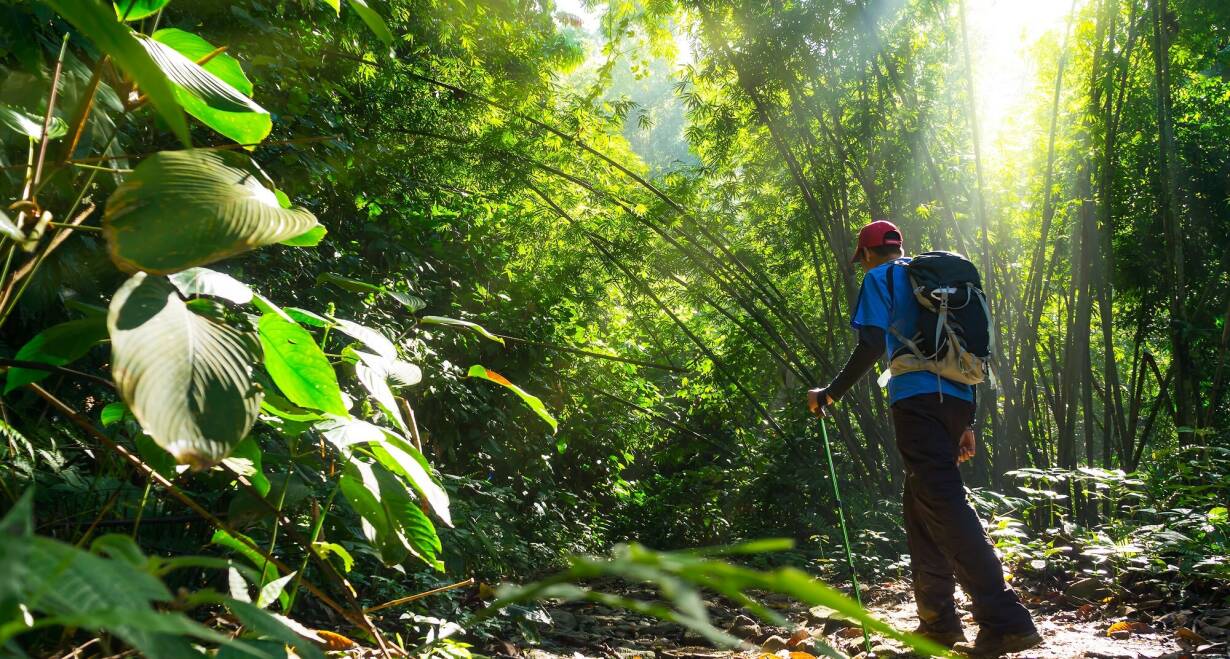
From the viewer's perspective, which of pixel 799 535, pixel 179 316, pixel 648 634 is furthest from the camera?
pixel 799 535

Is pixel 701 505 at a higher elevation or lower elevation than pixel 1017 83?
lower

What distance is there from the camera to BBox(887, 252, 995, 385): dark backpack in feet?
8.25

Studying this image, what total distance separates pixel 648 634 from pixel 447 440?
78.2 inches

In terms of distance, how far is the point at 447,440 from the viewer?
4.73 m

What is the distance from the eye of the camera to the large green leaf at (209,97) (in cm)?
73

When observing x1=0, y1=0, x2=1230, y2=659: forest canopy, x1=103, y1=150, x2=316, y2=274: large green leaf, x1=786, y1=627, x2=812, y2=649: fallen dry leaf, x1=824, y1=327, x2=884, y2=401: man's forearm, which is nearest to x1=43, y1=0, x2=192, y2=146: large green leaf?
x1=0, y1=0, x2=1230, y2=659: forest canopy

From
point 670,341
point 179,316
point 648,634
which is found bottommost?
point 648,634

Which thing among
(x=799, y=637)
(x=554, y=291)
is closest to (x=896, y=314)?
(x=799, y=637)

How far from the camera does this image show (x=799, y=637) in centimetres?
270

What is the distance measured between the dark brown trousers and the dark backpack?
4.2 inches

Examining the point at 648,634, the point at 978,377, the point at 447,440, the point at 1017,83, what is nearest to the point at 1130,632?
the point at 978,377

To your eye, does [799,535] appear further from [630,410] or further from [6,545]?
[6,545]

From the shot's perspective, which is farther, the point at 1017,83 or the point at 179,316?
→ the point at 1017,83

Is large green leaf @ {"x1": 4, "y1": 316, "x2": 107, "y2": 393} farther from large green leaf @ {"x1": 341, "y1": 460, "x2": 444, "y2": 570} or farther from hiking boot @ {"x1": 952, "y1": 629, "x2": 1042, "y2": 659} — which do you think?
hiking boot @ {"x1": 952, "y1": 629, "x2": 1042, "y2": 659}
